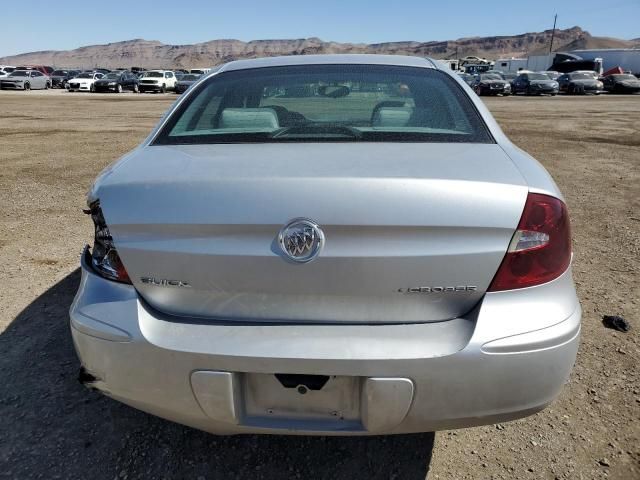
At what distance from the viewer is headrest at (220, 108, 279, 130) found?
7.81 ft

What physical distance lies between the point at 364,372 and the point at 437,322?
29 cm

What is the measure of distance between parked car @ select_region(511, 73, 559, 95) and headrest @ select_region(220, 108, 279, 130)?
36189 millimetres

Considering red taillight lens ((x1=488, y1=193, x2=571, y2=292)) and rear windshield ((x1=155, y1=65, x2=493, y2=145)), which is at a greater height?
rear windshield ((x1=155, y1=65, x2=493, y2=145))

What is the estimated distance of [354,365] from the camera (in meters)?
1.56

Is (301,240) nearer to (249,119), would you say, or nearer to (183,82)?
(249,119)

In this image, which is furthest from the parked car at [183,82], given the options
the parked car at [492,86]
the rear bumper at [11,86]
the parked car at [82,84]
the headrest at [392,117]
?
the headrest at [392,117]

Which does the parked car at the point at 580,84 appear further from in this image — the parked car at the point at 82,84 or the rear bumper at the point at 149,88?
the parked car at the point at 82,84

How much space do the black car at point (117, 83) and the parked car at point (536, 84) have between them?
2792 cm

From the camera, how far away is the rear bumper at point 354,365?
1.58 metres

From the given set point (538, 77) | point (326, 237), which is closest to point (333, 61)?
point (326, 237)

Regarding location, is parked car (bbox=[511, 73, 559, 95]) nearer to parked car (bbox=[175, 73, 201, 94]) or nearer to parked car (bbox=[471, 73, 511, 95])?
parked car (bbox=[471, 73, 511, 95])

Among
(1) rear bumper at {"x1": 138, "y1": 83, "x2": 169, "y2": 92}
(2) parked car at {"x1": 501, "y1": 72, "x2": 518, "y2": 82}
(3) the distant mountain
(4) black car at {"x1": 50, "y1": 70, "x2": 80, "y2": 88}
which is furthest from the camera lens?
(3) the distant mountain

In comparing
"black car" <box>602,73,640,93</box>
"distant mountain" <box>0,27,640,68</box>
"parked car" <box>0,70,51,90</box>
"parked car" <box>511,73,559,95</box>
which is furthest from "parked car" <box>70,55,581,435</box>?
"distant mountain" <box>0,27,640,68</box>

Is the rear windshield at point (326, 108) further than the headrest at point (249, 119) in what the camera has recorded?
No
